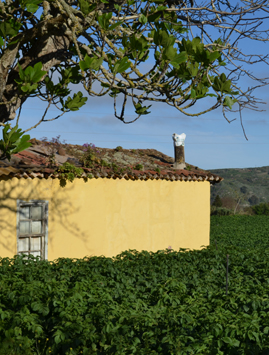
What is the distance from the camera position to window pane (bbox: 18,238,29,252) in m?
11.1

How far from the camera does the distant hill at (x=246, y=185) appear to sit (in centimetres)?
9388

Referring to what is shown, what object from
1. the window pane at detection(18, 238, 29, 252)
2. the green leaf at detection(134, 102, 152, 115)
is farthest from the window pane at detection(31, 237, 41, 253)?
the green leaf at detection(134, 102, 152, 115)

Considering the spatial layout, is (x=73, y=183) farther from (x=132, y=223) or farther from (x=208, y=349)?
(x=208, y=349)

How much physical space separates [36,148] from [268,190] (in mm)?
98235

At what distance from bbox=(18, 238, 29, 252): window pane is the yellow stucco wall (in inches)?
7.6

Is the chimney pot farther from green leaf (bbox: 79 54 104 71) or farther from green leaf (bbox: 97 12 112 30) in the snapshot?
green leaf (bbox: 79 54 104 71)

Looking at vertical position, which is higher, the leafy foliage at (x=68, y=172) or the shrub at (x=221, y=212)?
the leafy foliage at (x=68, y=172)

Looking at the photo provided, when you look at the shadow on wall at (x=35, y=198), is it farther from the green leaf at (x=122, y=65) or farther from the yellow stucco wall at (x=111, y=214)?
the green leaf at (x=122, y=65)

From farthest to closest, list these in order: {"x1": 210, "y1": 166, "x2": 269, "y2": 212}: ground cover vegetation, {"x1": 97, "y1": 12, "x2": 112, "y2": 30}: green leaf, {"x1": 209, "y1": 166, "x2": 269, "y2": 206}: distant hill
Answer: {"x1": 209, "y1": 166, "x2": 269, "y2": 206}: distant hill, {"x1": 210, "y1": 166, "x2": 269, "y2": 212}: ground cover vegetation, {"x1": 97, "y1": 12, "x2": 112, "y2": 30}: green leaf

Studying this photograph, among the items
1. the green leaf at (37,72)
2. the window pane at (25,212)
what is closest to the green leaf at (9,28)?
the green leaf at (37,72)

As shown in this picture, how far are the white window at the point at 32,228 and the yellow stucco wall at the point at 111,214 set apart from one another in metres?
0.14

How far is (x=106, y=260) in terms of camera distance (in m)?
10.3

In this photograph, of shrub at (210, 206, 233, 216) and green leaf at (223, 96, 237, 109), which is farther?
shrub at (210, 206, 233, 216)

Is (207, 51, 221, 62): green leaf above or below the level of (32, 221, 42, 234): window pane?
above
